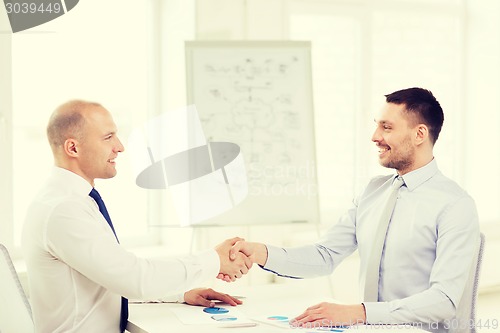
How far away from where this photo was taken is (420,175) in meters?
2.40

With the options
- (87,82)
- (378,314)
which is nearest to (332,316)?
(378,314)

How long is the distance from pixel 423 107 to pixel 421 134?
95mm

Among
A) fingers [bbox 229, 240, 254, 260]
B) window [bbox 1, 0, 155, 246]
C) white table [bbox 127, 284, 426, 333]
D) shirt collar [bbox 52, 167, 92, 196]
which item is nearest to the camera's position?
white table [bbox 127, 284, 426, 333]

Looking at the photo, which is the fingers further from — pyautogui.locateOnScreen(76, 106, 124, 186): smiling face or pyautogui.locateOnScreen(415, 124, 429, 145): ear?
pyautogui.locateOnScreen(415, 124, 429, 145): ear

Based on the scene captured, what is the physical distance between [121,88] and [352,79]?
5.41 feet

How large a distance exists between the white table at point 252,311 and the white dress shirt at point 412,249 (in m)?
0.09

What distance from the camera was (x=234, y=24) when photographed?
4.13 meters

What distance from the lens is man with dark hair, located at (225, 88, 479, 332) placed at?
211cm

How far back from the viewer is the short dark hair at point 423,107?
7.96ft

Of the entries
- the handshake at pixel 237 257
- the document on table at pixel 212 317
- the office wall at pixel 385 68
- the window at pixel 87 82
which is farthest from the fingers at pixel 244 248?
the office wall at pixel 385 68

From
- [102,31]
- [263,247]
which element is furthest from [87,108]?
[102,31]

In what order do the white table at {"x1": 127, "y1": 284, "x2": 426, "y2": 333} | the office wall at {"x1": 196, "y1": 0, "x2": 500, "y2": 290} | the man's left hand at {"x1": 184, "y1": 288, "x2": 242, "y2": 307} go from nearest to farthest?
the white table at {"x1": 127, "y1": 284, "x2": 426, "y2": 333}, the man's left hand at {"x1": 184, "y1": 288, "x2": 242, "y2": 307}, the office wall at {"x1": 196, "y1": 0, "x2": 500, "y2": 290}

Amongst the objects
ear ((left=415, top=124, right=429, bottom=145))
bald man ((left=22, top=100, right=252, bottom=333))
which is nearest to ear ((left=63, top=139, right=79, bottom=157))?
bald man ((left=22, top=100, right=252, bottom=333))

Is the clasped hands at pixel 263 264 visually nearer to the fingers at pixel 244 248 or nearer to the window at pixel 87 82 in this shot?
the fingers at pixel 244 248
